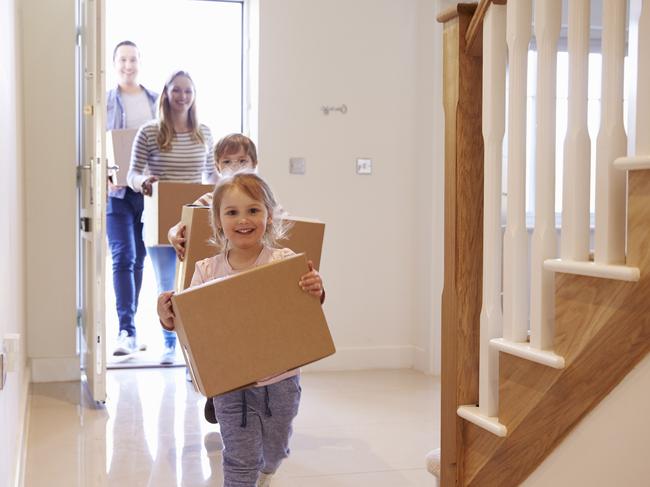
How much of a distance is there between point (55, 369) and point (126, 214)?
2.91ft

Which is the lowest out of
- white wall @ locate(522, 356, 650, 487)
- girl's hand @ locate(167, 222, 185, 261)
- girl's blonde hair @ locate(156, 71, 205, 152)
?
white wall @ locate(522, 356, 650, 487)

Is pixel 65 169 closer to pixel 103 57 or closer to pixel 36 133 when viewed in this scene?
pixel 36 133

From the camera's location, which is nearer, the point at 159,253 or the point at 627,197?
the point at 627,197

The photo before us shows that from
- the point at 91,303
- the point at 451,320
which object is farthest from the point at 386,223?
the point at 451,320

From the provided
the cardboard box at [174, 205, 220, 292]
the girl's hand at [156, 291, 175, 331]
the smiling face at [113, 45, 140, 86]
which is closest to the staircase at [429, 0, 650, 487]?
the girl's hand at [156, 291, 175, 331]

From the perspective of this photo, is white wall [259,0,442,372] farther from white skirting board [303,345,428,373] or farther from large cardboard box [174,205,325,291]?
large cardboard box [174,205,325,291]

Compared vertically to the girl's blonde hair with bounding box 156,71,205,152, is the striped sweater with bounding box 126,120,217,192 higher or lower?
lower

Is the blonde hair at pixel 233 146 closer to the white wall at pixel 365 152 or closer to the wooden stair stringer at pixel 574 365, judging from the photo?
the white wall at pixel 365 152

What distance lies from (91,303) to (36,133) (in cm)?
101

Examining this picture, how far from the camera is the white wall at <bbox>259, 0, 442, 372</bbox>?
14.2 ft

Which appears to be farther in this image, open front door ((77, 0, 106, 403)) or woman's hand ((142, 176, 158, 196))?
woman's hand ((142, 176, 158, 196))

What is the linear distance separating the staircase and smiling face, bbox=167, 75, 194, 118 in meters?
2.17

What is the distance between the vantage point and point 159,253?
13.8ft

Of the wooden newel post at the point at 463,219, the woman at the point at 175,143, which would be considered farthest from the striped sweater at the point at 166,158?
the wooden newel post at the point at 463,219
